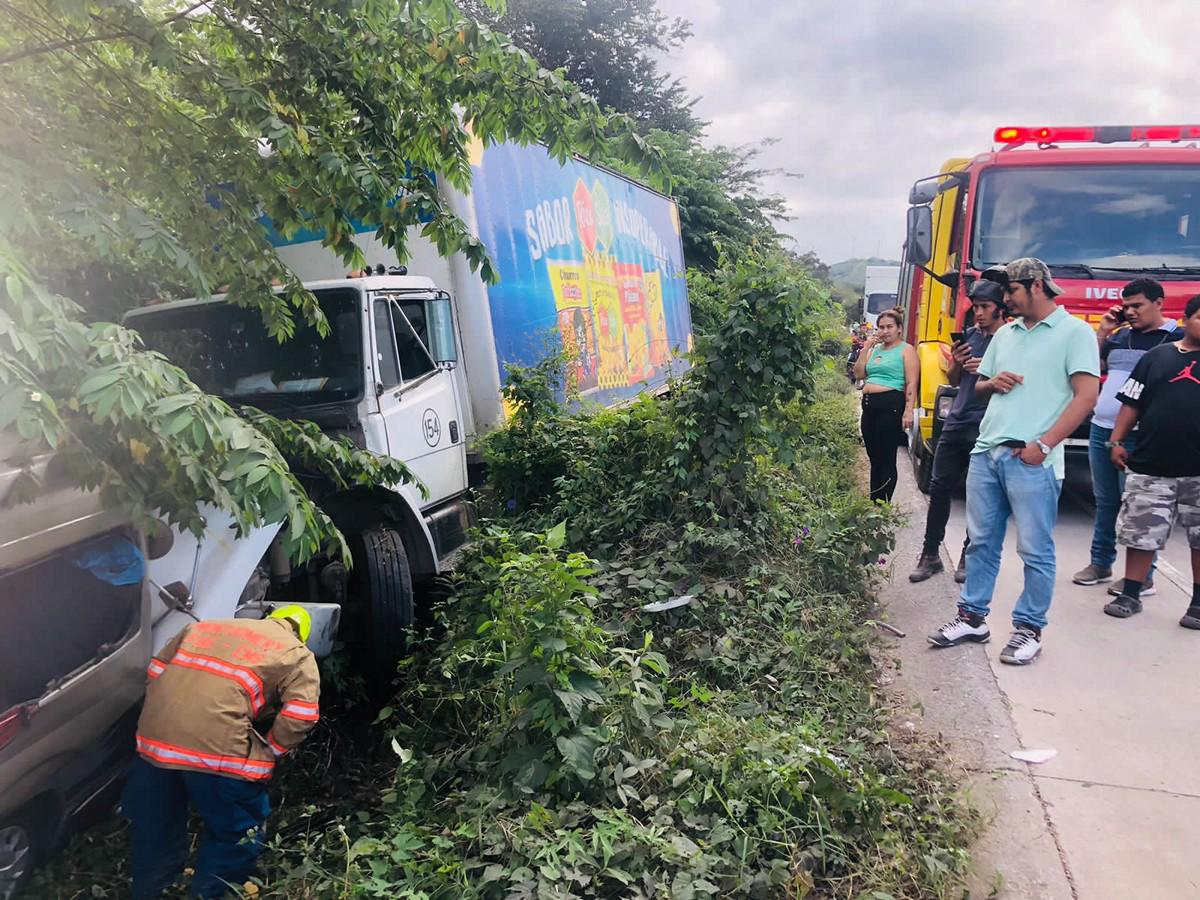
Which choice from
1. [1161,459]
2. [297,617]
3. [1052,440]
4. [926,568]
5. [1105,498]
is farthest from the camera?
[926,568]

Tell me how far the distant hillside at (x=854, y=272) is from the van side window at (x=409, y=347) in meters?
10.7

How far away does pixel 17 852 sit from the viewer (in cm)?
266

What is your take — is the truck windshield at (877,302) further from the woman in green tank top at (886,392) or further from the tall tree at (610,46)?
the woman in green tank top at (886,392)

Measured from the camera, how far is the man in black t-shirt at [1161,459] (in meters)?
4.36

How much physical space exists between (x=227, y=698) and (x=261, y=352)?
2584mm

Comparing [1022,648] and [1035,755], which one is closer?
[1035,755]

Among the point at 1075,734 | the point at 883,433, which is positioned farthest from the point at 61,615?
the point at 883,433

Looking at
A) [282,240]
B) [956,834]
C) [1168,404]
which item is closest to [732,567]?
[956,834]

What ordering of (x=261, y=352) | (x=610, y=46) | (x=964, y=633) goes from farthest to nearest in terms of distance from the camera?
1. (x=610, y=46)
2. (x=261, y=352)
3. (x=964, y=633)

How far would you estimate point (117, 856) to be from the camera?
338cm

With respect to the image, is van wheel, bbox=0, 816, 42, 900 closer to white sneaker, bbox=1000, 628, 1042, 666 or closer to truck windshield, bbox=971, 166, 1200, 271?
white sneaker, bbox=1000, 628, 1042, 666

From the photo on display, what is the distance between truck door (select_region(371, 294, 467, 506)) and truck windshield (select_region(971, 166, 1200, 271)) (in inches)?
174

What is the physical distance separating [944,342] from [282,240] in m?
5.43

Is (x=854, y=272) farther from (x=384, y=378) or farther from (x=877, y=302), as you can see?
(x=384, y=378)
